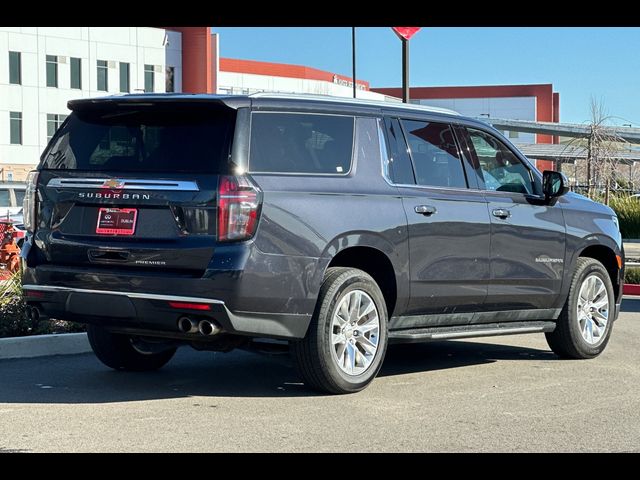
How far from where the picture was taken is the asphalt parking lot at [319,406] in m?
6.24

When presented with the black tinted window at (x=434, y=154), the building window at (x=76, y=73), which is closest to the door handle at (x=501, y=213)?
the black tinted window at (x=434, y=154)

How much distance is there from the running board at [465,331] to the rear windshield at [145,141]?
2007 mm

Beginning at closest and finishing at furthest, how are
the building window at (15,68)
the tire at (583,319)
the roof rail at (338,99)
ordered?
the roof rail at (338,99) < the tire at (583,319) < the building window at (15,68)

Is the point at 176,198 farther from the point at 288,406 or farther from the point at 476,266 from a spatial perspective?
the point at 476,266

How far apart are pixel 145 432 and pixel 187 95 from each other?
2.39 m

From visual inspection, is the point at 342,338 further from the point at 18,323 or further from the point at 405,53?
the point at 405,53

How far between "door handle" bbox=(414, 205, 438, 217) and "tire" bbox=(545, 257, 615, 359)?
6.44 feet

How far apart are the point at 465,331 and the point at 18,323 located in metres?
4.14

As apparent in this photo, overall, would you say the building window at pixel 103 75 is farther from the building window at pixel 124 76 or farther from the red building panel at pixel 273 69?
the red building panel at pixel 273 69

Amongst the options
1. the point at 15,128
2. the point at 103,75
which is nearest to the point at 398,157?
the point at 15,128

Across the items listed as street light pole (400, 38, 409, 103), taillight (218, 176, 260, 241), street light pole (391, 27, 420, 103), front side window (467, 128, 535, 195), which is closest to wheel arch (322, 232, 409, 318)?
taillight (218, 176, 260, 241)

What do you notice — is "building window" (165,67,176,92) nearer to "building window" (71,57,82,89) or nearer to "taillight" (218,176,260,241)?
"building window" (71,57,82,89)

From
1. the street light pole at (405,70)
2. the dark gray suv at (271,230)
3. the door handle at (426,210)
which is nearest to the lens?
the dark gray suv at (271,230)

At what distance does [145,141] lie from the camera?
24.8 ft
